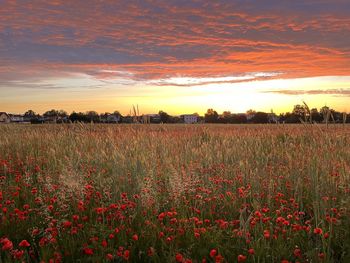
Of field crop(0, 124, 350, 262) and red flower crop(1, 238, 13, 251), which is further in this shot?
field crop(0, 124, 350, 262)

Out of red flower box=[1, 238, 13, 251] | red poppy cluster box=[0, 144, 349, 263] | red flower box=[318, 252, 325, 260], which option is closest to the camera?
red flower box=[1, 238, 13, 251]

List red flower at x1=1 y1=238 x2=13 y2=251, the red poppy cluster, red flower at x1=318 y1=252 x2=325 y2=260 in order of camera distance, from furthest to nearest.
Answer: the red poppy cluster, red flower at x1=318 y1=252 x2=325 y2=260, red flower at x1=1 y1=238 x2=13 y2=251

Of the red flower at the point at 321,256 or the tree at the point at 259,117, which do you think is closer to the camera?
the red flower at the point at 321,256

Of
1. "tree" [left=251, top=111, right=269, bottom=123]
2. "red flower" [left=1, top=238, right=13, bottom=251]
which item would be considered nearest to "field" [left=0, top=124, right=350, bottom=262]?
"red flower" [left=1, top=238, right=13, bottom=251]

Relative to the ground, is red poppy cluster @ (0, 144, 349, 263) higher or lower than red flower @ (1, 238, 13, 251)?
lower

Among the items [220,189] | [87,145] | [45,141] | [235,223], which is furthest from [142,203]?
[45,141]

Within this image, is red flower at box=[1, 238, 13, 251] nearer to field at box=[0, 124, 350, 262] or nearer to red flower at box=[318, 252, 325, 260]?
field at box=[0, 124, 350, 262]

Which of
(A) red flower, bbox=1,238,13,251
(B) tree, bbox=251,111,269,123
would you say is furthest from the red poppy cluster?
(B) tree, bbox=251,111,269,123

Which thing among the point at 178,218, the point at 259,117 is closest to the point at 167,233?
the point at 178,218

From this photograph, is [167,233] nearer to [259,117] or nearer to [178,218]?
[178,218]

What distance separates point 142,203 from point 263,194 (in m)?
1.64

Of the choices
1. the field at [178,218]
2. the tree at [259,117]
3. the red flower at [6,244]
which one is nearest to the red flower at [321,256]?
the field at [178,218]

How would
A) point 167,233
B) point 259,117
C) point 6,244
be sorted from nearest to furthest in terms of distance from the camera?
point 6,244 < point 167,233 < point 259,117

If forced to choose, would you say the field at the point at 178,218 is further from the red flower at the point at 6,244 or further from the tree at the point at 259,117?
the tree at the point at 259,117
